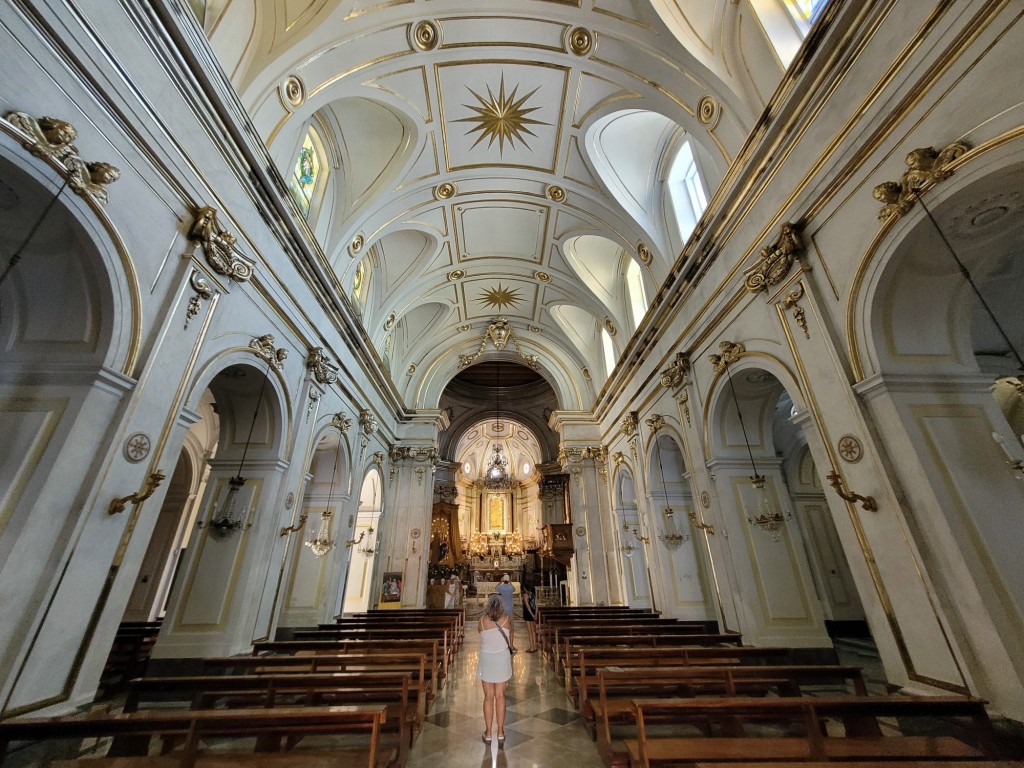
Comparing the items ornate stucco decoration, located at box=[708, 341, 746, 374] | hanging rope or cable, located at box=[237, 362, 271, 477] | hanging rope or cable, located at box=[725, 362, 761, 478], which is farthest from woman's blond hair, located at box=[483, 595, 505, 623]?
ornate stucco decoration, located at box=[708, 341, 746, 374]

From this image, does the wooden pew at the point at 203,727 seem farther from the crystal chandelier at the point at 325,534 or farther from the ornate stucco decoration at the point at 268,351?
the crystal chandelier at the point at 325,534

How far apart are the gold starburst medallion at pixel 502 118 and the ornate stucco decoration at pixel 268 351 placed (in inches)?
214

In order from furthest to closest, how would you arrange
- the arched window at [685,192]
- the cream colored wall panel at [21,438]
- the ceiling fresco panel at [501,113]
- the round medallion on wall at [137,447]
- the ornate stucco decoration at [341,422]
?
the ornate stucco decoration at [341,422], the arched window at [685,192], the ceiling fresco panel at [501,113], the round medallion on wall at [137,447], the cream colored wall panel at [21,438]

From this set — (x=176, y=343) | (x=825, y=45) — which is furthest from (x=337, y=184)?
(x=825, y=45)

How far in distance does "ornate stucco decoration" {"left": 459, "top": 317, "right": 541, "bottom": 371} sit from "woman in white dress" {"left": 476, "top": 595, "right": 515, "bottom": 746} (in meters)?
12.1

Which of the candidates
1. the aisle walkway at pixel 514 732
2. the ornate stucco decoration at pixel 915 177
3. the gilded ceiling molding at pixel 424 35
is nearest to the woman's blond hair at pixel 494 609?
the aisle walkway at pixel 514 732

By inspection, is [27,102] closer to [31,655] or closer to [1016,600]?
[31,655]

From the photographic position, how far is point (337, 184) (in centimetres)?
816

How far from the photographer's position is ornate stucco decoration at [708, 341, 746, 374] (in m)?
5.87

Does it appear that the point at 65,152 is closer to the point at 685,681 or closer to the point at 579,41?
the point at 685,681

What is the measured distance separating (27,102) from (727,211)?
7.05 metres

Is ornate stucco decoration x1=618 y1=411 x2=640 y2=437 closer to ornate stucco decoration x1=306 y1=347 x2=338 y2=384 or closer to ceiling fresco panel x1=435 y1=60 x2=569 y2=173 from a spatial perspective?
ceiling fresco panel x1=435 y1=60 x2=569 y2=173

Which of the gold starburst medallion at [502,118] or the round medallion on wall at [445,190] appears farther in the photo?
the round medallion on wall at [445,190]

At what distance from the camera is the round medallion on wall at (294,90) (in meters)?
5.80
